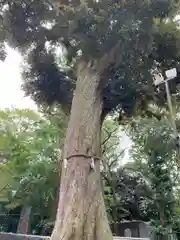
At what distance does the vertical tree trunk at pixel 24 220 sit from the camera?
1151 cm

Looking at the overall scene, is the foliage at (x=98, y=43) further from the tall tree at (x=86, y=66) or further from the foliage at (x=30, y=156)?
the foliage at (x=30, y=156)

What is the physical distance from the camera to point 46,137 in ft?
38.8

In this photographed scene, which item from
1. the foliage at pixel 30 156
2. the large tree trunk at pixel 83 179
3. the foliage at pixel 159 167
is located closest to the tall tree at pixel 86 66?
the large tree trunk at pixel 83 179

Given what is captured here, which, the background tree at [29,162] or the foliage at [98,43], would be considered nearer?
the foliage at [98,43]

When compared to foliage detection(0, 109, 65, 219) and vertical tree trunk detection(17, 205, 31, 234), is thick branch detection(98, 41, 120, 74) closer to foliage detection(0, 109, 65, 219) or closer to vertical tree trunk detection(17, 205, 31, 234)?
foliage detection(0, 109, 65, 219)

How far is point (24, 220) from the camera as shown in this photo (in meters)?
11.7

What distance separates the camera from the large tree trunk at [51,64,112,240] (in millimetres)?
4203

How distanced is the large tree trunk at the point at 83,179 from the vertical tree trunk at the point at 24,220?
24.7 feet

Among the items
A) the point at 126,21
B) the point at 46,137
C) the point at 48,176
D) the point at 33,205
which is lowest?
the point at 33,205

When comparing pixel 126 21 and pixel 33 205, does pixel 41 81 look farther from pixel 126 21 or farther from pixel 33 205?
pixel 33 205

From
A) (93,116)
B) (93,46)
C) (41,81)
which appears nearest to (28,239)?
(93,116)

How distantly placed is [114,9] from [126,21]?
12.2 inches

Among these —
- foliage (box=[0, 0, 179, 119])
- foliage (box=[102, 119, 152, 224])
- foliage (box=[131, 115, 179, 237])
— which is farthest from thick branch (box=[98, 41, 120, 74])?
foliage (box=[102, 119, 152, 224])

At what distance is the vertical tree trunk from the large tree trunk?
296 inches
